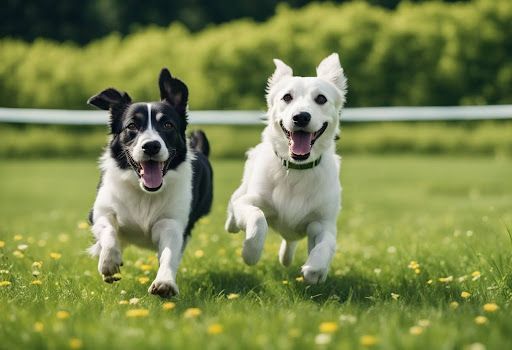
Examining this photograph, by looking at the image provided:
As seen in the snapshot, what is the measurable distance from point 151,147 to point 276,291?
1139 mm

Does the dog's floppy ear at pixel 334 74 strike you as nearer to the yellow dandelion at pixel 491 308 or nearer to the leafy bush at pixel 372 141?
the yellow dandelion at pixel 491 308

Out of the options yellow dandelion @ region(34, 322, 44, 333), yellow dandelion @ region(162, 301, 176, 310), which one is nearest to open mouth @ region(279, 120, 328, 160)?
yellow dandelion @ region(162, 301, 176, 310)

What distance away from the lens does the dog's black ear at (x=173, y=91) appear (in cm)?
498

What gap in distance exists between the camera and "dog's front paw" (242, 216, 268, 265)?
14.8 feet

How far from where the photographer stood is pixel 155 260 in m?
5.89

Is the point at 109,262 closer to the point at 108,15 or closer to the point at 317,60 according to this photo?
the point at 317,60

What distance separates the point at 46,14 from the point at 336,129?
23372 millimetres

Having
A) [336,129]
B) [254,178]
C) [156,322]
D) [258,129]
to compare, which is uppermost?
[336,129]

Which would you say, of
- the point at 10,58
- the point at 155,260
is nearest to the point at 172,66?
the point at 10,58

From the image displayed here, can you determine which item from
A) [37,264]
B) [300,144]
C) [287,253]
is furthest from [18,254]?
[300,144]

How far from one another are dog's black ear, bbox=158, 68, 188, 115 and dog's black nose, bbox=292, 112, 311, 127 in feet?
2.62

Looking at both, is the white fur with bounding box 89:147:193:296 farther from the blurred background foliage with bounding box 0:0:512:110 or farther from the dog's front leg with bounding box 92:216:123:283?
the blurred background foliage with bounding box 0:0:512:110

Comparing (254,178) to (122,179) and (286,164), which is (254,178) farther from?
(122,179)

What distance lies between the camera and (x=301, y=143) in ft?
15.6
